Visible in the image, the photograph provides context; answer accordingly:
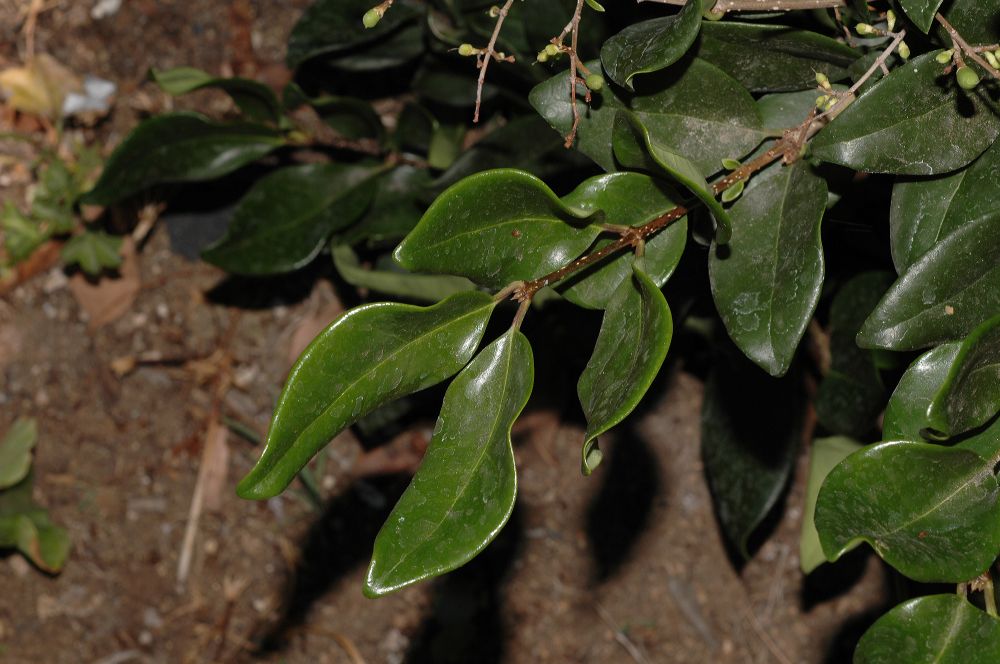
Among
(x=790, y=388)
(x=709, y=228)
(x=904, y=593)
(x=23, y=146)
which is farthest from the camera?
(x=23, y=146)

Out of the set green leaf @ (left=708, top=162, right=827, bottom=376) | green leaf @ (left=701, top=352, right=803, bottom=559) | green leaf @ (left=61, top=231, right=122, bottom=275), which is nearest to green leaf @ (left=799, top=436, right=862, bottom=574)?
green leaf @ (left=701, top=352, right=803, bottom=559)

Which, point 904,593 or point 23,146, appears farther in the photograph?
point 23,146

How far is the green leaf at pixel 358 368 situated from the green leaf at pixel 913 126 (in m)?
0.33

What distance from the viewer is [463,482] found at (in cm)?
84

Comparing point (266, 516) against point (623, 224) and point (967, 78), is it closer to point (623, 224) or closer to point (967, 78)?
point (623, 224)

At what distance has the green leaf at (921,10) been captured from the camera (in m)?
0.82

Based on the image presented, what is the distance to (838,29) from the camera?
1.00 meters

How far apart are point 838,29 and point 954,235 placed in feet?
0.86

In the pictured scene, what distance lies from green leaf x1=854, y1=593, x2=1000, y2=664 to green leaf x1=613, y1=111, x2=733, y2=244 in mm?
331


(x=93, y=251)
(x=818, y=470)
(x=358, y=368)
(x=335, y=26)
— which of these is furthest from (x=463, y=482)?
(x=93, y=251)

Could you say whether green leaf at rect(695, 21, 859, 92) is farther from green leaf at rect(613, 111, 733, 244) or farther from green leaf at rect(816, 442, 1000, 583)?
green leaf at rect(816, 442, 1000, 583)

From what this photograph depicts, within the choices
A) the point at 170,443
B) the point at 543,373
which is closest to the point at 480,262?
the point at 543,373

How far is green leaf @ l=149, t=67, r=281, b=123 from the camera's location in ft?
4.57

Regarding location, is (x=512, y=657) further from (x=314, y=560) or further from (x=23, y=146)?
(x=23, y=146)
